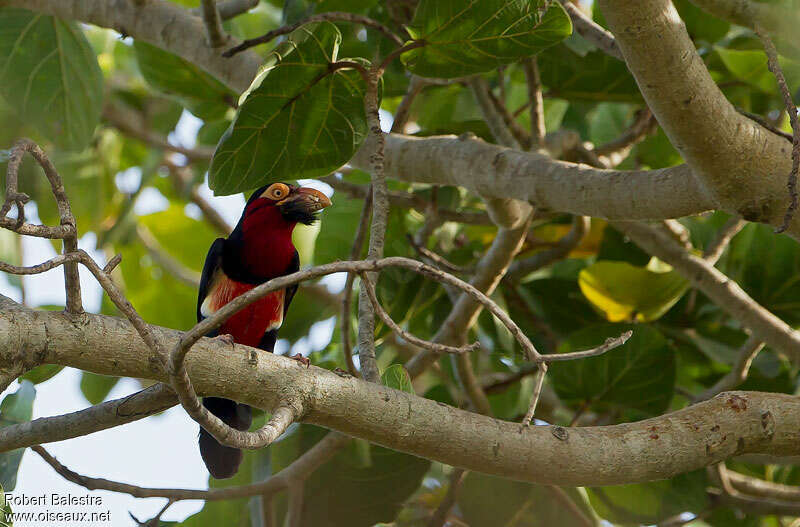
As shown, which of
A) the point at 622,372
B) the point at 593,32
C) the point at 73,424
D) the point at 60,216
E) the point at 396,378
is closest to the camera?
the point at 60,216

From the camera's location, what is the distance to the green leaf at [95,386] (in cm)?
419

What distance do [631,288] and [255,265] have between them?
1.44 metres

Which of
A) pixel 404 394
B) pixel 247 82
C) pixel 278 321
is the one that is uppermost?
pixel 247 82

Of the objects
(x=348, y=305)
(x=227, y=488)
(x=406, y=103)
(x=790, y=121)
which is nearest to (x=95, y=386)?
(x=227, y=488)

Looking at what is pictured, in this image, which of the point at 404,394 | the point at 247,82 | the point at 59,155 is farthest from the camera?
the point at 59,155

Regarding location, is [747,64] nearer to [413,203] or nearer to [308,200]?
[413,203]

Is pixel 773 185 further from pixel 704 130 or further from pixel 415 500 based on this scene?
pixel 415 500

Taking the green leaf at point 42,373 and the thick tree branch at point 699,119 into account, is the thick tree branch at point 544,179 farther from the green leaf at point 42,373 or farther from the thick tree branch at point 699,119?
the green leaf at point 42,373

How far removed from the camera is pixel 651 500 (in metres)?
3.63

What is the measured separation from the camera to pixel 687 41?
2.03m

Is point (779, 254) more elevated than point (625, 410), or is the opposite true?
point (779, 254)

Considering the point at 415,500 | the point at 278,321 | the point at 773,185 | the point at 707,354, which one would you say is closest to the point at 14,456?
the point at 278,321

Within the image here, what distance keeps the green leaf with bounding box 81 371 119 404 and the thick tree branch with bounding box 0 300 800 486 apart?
8.45 ft

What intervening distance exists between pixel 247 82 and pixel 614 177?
1.31m
